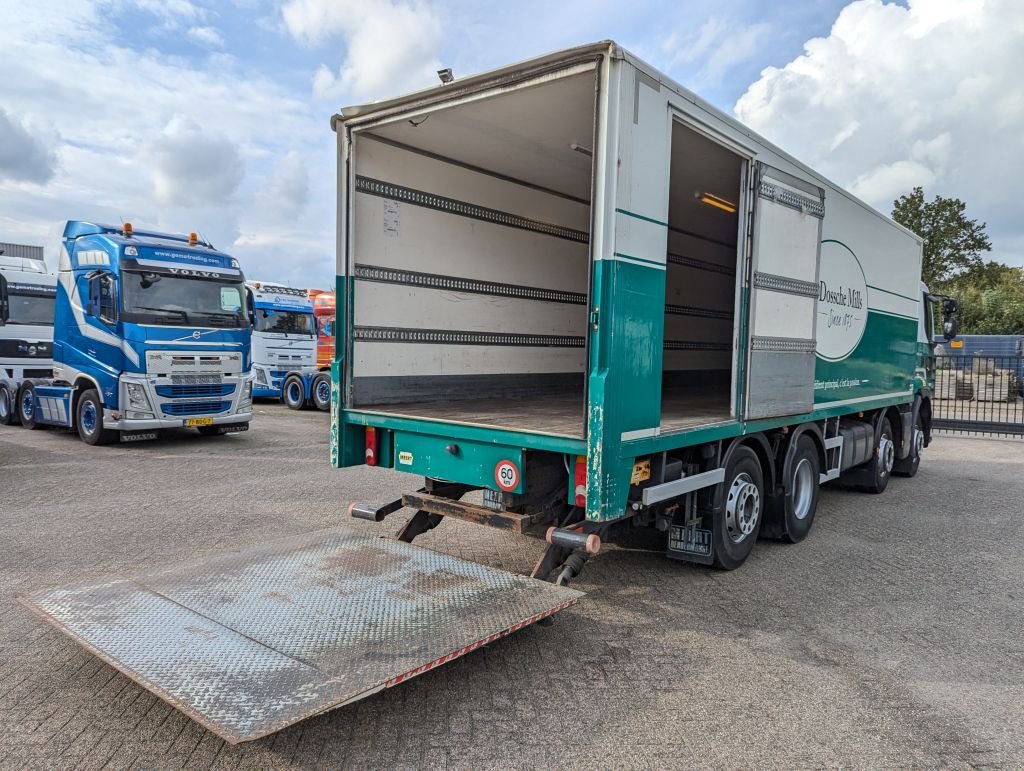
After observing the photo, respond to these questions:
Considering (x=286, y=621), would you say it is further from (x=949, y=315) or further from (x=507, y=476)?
(x=949, y=315)

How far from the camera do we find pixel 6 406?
13898 mm

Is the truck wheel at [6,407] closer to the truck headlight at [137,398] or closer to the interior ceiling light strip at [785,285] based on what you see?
the truck headlight at [137,398]

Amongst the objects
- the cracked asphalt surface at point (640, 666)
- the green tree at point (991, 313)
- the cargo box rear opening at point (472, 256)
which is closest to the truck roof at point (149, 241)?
the cracked asphalt surface at point (640, 666)

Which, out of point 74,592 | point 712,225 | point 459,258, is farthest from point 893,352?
point 74,592

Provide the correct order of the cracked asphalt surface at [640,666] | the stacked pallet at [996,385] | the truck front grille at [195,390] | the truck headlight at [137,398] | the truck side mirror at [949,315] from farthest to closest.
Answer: the stacked pallet at [996,385]
the truck front grille at [195,390]
the truck headlight at [137,398]
the truck side mirror at [949,315]
the cracked asphalt surface at [640,666]

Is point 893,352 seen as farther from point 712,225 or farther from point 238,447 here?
point 238,447

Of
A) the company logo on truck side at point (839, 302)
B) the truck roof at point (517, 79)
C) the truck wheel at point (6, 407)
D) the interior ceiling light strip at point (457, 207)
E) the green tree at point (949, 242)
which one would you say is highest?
the green tree at point (949, 242)

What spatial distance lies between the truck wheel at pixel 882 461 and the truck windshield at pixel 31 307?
1459 centimetres

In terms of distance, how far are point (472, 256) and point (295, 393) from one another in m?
13.0

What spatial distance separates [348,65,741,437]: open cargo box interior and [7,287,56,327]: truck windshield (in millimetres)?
11798

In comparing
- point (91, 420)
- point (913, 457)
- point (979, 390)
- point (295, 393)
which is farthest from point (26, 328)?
point (979, 390)

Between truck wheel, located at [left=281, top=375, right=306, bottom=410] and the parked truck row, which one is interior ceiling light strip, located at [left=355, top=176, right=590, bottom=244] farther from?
truck wheel, located at [left=281, top=375, right=306, bottom=410]

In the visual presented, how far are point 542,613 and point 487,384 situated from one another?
2.89 meters

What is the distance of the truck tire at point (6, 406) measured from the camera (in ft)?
44.9
